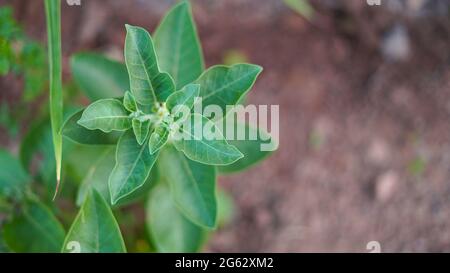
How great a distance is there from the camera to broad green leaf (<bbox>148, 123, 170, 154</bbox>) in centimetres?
107

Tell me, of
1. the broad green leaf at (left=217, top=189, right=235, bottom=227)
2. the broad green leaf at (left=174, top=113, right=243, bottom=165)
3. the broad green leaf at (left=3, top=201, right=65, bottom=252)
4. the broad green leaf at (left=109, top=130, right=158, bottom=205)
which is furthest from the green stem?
the broad green leaf at (left=217, top=189, right=235, bottom=227)

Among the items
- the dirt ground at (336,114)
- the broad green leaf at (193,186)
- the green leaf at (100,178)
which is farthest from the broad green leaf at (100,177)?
the dirt ground at (336,114)

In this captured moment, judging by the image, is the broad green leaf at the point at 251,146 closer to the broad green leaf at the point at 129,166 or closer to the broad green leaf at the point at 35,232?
the broad green leaf at the point at 129,166

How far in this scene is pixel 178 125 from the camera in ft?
3.59

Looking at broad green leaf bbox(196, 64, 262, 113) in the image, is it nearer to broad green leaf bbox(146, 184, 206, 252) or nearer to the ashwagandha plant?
the ashwagandha plant

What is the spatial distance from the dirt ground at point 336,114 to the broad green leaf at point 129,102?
1056 mm

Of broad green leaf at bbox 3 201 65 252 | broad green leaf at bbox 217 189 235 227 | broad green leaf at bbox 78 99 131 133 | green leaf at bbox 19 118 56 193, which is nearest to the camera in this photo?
broad green leaf at bbox 78 99 131 133

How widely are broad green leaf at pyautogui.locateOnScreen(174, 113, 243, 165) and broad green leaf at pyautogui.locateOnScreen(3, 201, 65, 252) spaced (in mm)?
458

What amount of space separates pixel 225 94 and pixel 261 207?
3.38 feet

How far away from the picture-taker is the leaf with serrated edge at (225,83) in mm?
1108

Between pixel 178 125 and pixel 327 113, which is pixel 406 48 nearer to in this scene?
pixel 327 113

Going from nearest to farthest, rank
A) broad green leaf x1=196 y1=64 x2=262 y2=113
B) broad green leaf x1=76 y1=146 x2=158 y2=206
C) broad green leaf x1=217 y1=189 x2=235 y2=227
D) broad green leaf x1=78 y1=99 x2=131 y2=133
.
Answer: broad green leaf x1=78 y1=99 x2=131 y2=133 → broad green leaf x1=196 y1=64 x2=262 y2=113 → broad green leaf x1=76 y1=146 x2=158 y2=206 → broad green leaf x1=217 y1=189 x2=235 y2=227

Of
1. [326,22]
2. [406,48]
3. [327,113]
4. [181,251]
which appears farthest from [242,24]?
[181,251]

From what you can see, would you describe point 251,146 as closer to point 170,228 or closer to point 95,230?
point 170,228
